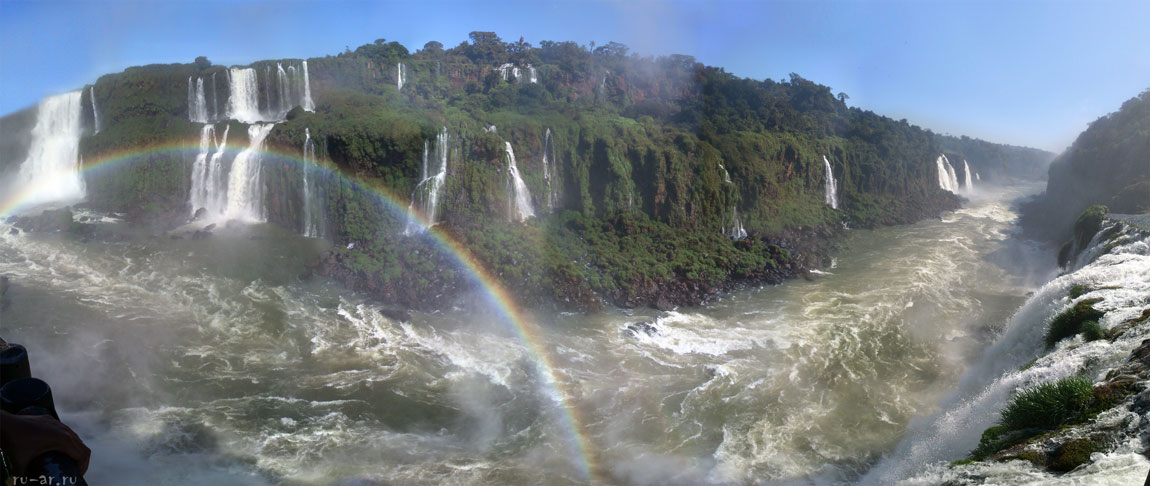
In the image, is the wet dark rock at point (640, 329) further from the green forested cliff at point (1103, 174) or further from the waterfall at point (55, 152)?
the waterfall at point (55, 152)

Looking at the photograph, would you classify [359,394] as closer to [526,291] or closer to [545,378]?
[545,378]

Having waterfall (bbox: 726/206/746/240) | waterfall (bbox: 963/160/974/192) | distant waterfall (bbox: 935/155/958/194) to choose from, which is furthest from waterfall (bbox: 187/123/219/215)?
waterfall (bbox: 963/160/974/192)

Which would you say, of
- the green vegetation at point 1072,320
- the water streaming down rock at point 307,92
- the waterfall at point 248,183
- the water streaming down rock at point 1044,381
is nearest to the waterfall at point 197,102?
the water streaming down rock at point 307,92

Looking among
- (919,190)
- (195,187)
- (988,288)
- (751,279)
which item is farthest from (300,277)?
(919,190)

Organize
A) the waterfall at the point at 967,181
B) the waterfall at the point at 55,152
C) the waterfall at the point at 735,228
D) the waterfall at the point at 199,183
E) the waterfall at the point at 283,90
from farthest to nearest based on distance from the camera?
the waterfall at the point at 967,181
the waterfall at the point at 283,90
the waterfall at the point at 55,152
the waterfall at the point at 735,228
the waterfall at the point at 199,183

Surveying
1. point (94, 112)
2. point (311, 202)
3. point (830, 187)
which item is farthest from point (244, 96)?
point (830, 187)

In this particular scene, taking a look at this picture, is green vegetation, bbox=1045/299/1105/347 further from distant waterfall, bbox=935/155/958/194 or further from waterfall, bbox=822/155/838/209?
distant waterfall, bbox=935/155/958/194

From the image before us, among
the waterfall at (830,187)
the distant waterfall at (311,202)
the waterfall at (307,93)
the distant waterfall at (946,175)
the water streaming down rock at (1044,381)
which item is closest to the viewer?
the water streaming down rock at (1044,381)
